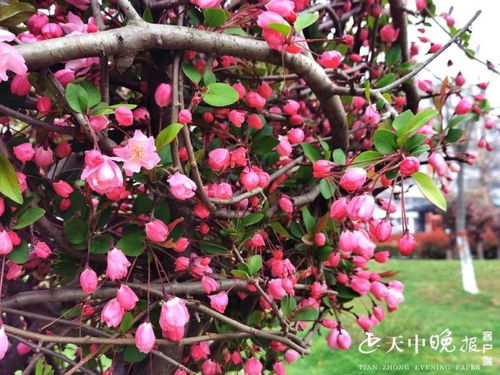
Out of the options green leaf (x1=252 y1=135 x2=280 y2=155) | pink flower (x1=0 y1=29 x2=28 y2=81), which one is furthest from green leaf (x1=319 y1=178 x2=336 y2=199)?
pink flower (x1=0 y1=29 x2=28 y2=81)

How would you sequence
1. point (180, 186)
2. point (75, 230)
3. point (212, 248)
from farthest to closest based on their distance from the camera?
point (212, 248) → point (75, 230) → point (180, 186)

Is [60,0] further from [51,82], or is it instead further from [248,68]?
[248,68]

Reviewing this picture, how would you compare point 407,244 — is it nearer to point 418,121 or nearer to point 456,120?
point 418,121

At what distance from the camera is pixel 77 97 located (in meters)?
0.60

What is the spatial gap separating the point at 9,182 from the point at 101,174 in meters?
0.11

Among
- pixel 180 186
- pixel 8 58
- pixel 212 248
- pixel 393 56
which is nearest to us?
pixel 8 58

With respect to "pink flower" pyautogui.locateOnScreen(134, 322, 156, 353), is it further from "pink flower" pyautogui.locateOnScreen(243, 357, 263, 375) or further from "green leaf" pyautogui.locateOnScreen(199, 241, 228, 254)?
"pink flower" pyautogui.locateOnScreen(243, 357, 263, 375)

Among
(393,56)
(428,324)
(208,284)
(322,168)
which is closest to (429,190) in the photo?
(322,168)

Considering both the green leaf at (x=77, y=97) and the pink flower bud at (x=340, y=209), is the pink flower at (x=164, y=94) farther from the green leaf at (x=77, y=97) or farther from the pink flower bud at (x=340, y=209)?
the pink flower bud at (x=340, y=209)

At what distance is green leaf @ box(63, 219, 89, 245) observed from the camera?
2.39 ft

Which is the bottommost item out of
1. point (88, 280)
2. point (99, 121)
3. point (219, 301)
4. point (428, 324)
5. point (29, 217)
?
point (428, 324)

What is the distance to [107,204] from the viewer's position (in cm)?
75

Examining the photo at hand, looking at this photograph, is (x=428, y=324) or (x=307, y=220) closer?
(x=307, y=220)

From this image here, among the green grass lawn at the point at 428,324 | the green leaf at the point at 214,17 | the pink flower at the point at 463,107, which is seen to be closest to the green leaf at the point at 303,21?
the green leaf at the point at 214,17
